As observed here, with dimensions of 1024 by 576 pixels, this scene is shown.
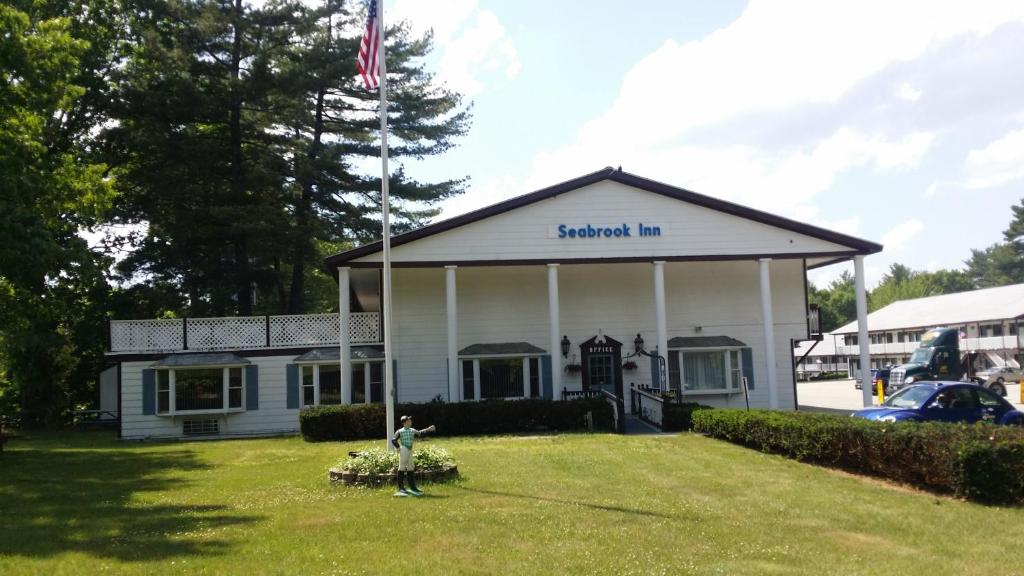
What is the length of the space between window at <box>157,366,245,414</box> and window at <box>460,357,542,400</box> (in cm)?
800

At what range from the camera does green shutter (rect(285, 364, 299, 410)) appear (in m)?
28.1

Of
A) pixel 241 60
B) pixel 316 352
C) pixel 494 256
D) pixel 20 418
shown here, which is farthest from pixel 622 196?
pixel 20 418

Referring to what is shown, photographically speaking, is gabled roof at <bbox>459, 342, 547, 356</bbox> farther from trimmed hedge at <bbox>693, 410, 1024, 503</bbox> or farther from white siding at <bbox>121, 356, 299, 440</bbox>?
trimmed hedge at <bbox>693, 410, 1024, 503</bbox>

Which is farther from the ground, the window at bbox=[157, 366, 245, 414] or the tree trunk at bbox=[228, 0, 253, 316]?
the tree trunk at bbox=[228, 0, 253, 316]

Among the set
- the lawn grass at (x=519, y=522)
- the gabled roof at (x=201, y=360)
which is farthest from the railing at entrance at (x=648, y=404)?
the gabled roof at (x=201, y=360)

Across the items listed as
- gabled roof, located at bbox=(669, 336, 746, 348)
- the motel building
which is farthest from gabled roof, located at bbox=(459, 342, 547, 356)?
gabled roof, located at bbox=(669, 336, 746, 348)

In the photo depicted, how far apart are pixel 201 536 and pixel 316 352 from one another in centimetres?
1846

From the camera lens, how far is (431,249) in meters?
26.4

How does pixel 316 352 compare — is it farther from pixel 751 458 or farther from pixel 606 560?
pixel 606 560

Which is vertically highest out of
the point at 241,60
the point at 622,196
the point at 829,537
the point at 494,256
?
the point at 241,60

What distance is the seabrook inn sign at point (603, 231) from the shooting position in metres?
26.8

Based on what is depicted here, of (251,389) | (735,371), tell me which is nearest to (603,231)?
(735,371)

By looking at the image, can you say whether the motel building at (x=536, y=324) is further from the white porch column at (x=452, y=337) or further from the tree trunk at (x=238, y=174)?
the tree trunk at (x=238, y=174)

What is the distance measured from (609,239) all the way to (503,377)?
20.2 feet
